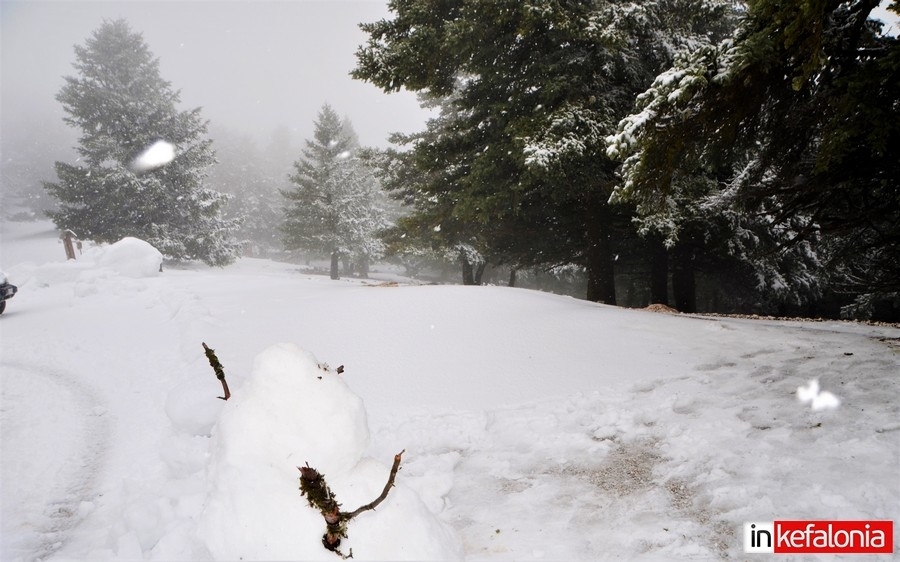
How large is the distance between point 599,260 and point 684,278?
377 cm

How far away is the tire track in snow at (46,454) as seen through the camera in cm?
333

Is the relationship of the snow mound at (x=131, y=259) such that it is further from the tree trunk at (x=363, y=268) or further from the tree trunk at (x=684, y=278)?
the tree trunk at (x=363, y=268)

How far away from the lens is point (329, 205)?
107 ft

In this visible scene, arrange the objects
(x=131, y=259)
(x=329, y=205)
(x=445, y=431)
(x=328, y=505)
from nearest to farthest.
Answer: (x=328, y=505) < (x=445, y=431) < (x=131, y=259) < (x=329, y=205)

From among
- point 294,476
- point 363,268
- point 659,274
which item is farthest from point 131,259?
point 363,268

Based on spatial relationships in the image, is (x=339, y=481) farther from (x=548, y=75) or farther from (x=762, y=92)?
(x=548, y=75)

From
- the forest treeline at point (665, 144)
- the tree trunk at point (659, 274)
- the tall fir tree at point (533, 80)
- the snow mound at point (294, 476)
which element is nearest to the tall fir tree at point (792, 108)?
the forest treeline at point (665, 144)

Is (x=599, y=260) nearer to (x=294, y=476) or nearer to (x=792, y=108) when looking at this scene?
(x=792, y=108)

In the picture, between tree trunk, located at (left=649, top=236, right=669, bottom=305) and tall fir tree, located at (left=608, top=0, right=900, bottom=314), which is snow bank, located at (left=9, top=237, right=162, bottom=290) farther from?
tree trunk, located at (left=649, top=236, right=669, bottom=305)

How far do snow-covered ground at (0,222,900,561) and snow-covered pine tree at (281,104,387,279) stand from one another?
24605 millimetres

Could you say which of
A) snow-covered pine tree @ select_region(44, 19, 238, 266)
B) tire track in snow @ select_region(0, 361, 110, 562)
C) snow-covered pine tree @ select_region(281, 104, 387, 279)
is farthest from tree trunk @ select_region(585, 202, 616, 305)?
snow-covered pine tree @ select_region(44, 19, 238, 266)

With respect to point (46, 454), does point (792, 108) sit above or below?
above

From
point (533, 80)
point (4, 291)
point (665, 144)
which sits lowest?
point (4, 291)

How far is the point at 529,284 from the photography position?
114ft
